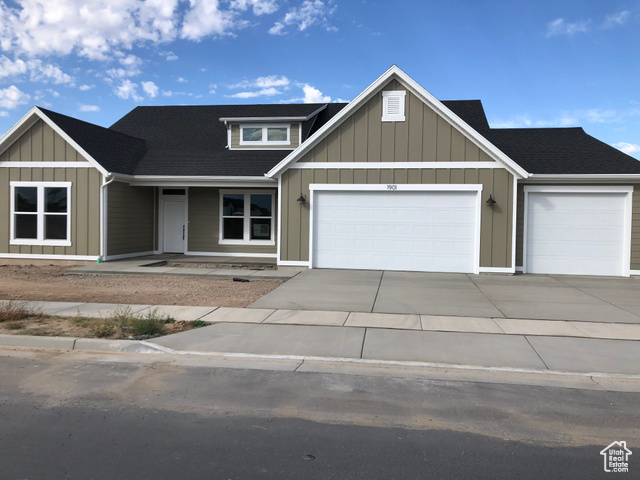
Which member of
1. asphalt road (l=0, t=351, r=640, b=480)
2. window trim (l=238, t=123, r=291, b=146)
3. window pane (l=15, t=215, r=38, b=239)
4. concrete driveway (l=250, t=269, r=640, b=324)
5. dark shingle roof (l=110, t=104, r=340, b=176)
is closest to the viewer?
asphalt road (l=0, t=351, r=640, b=480)

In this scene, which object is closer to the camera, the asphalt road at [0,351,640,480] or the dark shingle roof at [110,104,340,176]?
the asphalt road at [0,351,640,480]

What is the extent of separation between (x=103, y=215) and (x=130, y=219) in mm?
1546

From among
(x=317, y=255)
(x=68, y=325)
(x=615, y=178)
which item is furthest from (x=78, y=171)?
(x=615, y=178)

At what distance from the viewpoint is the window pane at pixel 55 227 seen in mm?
16547

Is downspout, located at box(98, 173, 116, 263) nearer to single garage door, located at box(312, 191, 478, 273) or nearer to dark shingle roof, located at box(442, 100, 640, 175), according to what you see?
single garage door, located at box(312, 191, 478, 273)

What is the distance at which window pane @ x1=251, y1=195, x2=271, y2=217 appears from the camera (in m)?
18.5

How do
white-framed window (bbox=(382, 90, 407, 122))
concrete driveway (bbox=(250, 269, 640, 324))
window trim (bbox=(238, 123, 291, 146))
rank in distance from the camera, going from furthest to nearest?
1. window trim (bbox=(238, 123, 291, 146))
2. white-framed window (bbox=(382, 90, 407, 122))
3. concrete driveway (bbox=(250, 269, 640, 324))

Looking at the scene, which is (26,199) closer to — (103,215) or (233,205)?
(103,215)

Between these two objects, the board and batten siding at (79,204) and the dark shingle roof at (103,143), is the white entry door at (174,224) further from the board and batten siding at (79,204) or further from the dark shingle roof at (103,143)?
the board and batten siding at (79,204)

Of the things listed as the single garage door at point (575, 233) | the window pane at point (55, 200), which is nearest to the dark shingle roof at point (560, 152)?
the single garage door at point (575, 233)

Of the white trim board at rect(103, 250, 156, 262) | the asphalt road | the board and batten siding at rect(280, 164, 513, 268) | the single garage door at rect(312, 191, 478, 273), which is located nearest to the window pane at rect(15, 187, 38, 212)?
the white trim board at rect(103, 250, 156, 262)

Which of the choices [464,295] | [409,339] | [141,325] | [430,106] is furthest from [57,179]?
[409,339]

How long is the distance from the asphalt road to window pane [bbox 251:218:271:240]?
12.2 metres

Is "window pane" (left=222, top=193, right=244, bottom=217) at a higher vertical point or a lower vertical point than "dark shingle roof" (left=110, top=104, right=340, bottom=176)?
lower
